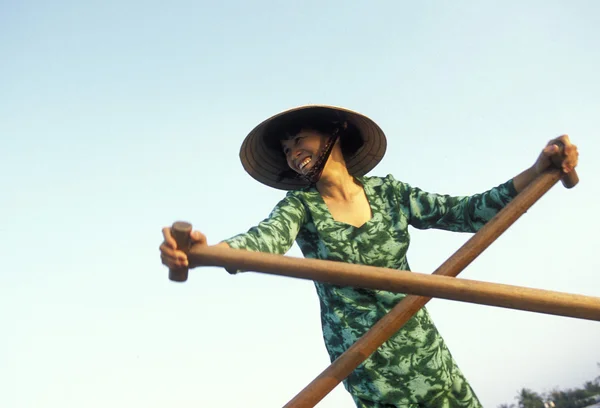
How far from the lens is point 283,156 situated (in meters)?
3.29

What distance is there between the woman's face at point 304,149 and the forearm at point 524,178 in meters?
1.01

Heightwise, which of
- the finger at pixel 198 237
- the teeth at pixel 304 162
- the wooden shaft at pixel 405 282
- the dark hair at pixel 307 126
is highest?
the dark hair at pixel 307 126

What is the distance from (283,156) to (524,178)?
1.31 metres

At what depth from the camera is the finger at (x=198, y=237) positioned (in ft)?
6.33

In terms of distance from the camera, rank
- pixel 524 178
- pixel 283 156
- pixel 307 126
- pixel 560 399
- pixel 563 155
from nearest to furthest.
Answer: pixel 563 155
pixel 524 178
pixel 307 126
pixel 283 156
pixel 560 399

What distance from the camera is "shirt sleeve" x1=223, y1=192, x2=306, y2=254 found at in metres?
2.31

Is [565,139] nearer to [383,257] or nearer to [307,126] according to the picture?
[383,257]

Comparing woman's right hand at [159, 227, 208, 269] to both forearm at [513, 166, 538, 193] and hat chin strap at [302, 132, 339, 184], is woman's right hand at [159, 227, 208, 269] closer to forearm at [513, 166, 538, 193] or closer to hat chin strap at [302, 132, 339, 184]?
hat chin strap at [302, 132, 339, 184]

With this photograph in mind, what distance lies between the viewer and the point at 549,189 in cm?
274

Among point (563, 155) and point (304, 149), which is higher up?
point (304, 149)

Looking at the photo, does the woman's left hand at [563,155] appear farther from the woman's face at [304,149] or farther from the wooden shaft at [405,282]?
the woman's face at [304,149]

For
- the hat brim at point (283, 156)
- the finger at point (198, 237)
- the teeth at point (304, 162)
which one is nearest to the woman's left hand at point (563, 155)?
the hat brim at point (283, 156)

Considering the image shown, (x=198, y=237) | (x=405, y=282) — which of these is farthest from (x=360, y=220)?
(x=198, y=237)

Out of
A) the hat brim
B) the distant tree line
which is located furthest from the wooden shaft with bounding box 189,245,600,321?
the distant tree line
